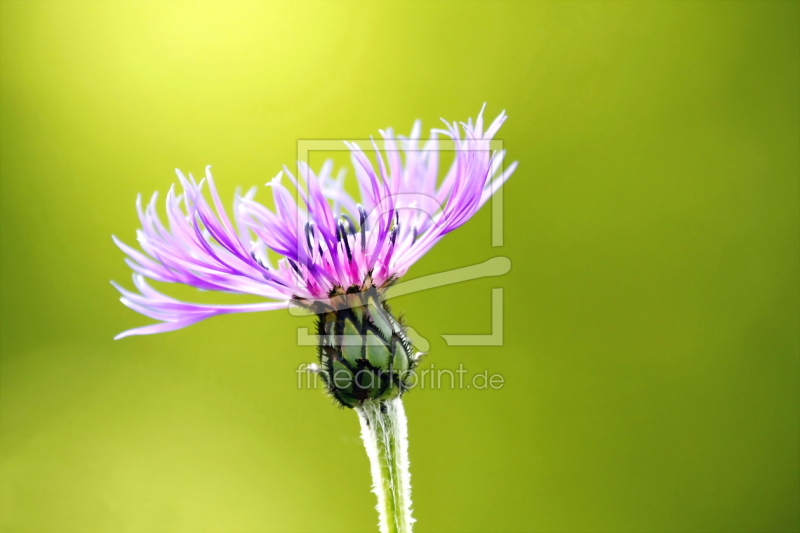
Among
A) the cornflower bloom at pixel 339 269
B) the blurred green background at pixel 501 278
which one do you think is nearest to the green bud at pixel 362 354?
the cornflower bloom at pixel 339 269

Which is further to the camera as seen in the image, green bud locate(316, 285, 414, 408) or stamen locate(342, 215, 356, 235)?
stamen locate(342, 215, 356, 235)

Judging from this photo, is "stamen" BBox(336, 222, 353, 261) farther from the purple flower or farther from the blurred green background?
the blurred green background

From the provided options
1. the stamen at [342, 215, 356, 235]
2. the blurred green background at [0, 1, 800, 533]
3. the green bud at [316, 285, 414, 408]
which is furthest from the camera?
the blurred green background at [0, 1, 800, 533]

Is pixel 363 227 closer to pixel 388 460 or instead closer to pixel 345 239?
pixel 345 239

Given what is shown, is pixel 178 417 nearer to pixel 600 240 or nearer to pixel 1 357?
pixel 1 357

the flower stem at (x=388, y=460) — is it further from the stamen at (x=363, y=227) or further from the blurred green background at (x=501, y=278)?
the blurred green background at (x=501, y=278)

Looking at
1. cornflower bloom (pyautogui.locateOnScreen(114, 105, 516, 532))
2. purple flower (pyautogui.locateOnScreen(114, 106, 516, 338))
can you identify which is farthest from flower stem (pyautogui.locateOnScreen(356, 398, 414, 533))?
purple flower (pyautogui.locateOnScreen(114, 106, 516, 338))

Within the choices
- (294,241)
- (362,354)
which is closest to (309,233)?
(294,241)
